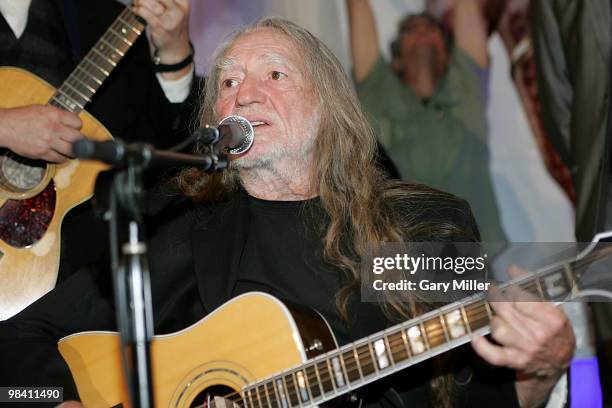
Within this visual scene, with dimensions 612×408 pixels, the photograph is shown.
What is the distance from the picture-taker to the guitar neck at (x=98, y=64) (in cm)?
305

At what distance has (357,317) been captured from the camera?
247 cm

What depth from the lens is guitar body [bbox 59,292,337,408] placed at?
2.26 meters

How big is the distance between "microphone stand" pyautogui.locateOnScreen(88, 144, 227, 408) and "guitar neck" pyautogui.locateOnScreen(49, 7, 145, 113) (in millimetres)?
1350

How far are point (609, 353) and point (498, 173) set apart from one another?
3.30 ft

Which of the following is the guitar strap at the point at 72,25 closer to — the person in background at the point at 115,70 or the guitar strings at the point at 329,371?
the person in background at the point at 115,70

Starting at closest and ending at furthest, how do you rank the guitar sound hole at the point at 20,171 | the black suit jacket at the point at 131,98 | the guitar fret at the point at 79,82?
1. the guitar sound hole at the point at 20,171
2. the guitar fret at the point at 79,82
3. the black suit jacket at the point at 131,98

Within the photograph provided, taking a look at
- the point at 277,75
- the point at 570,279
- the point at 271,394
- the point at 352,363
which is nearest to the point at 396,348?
the point at 352,363

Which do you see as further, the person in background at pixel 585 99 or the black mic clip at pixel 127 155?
the person in background at pixel 585 99

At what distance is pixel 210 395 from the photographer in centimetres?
234

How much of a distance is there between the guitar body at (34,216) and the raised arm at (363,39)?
4.80 feet

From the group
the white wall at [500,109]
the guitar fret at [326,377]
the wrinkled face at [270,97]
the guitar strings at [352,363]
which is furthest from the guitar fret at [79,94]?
the guitar fret at [326,377]

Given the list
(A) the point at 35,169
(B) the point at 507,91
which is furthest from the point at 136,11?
(B) the point at 507,91

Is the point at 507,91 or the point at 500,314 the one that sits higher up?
the point at 507,91

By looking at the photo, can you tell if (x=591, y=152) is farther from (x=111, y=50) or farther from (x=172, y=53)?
(x=111, y=50)
